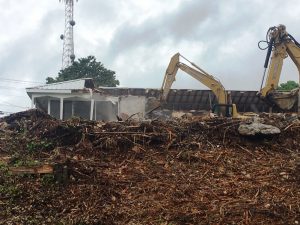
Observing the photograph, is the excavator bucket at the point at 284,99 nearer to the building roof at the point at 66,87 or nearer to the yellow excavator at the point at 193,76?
the yellow excavator at the point at 193,76

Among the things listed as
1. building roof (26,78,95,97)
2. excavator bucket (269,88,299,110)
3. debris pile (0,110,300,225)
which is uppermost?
excavator bucket (269,88,299,110)

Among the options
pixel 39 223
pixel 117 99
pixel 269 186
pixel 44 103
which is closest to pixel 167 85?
pixel 117 99

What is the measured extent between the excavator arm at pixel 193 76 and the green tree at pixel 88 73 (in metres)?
21.1

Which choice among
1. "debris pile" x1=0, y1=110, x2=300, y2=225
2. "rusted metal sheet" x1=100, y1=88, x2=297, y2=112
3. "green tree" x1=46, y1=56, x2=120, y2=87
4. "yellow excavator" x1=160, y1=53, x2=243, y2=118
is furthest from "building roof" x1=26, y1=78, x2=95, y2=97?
"green tree" x1=46, y1=56, x2=120, y2=87

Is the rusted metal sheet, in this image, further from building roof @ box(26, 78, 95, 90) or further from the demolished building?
building roof @ box(26, 78, 95, 90)

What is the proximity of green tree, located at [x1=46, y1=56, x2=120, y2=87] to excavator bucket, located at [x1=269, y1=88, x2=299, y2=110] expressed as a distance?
75.1 feet

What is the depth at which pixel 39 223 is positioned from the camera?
6.60m

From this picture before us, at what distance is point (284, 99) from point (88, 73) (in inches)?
946

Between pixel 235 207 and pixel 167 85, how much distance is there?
1029 centimetres

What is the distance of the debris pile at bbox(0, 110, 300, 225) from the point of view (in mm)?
6676

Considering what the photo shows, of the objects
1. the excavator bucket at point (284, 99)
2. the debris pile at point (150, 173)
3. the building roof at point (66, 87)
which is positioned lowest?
the debris pile at point (150, 173)

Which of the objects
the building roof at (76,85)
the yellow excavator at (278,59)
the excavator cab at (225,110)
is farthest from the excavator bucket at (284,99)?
the building roof at (76,85)

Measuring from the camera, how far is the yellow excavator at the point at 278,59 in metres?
15.7

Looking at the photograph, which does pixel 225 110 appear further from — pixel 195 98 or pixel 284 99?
pixel 195 98
